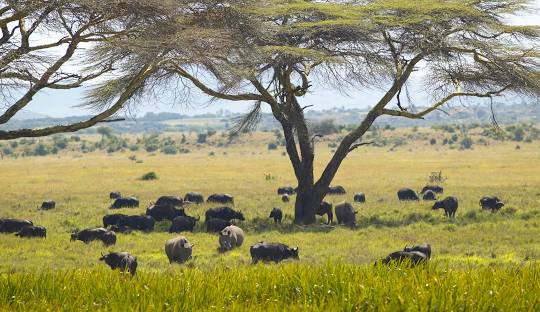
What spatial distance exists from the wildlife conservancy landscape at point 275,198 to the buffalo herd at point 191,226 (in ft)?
0.14

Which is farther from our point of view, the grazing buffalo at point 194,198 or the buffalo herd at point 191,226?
the grazing buffalo at point 194,198

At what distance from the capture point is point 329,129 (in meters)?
107

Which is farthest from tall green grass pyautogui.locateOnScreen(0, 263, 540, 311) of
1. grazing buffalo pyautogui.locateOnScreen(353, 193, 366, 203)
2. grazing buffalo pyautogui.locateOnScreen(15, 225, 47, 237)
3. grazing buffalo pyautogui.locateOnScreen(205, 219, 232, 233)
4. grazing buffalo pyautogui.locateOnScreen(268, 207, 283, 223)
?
grazing buffalo pyautogui.locateOnScreen(353, 193, 366, 203)

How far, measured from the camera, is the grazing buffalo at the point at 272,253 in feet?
55.5

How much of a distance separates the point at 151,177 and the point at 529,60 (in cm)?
2893

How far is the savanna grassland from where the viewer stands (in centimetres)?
895

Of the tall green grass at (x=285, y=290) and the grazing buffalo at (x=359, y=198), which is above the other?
the tall green grass at (x=285, y=290)

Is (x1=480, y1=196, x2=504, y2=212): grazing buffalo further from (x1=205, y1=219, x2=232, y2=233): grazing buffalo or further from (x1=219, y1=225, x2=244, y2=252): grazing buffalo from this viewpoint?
(x1=219, y1=225, x2=244, y2=252): grazing buffalo

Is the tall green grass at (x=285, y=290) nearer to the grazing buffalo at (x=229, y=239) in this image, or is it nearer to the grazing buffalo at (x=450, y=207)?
the grazing buffalo at (x=229, y=239)

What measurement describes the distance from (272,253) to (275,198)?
16.1m

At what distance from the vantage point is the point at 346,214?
2445cm

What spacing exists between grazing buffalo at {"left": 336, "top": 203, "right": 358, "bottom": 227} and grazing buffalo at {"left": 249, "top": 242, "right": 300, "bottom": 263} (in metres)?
7.26

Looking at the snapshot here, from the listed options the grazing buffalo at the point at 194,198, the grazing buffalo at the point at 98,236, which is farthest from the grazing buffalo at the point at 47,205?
the grazing buffalo at the point at 98,236

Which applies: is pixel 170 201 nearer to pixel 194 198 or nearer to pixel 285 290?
pixel 194 198
